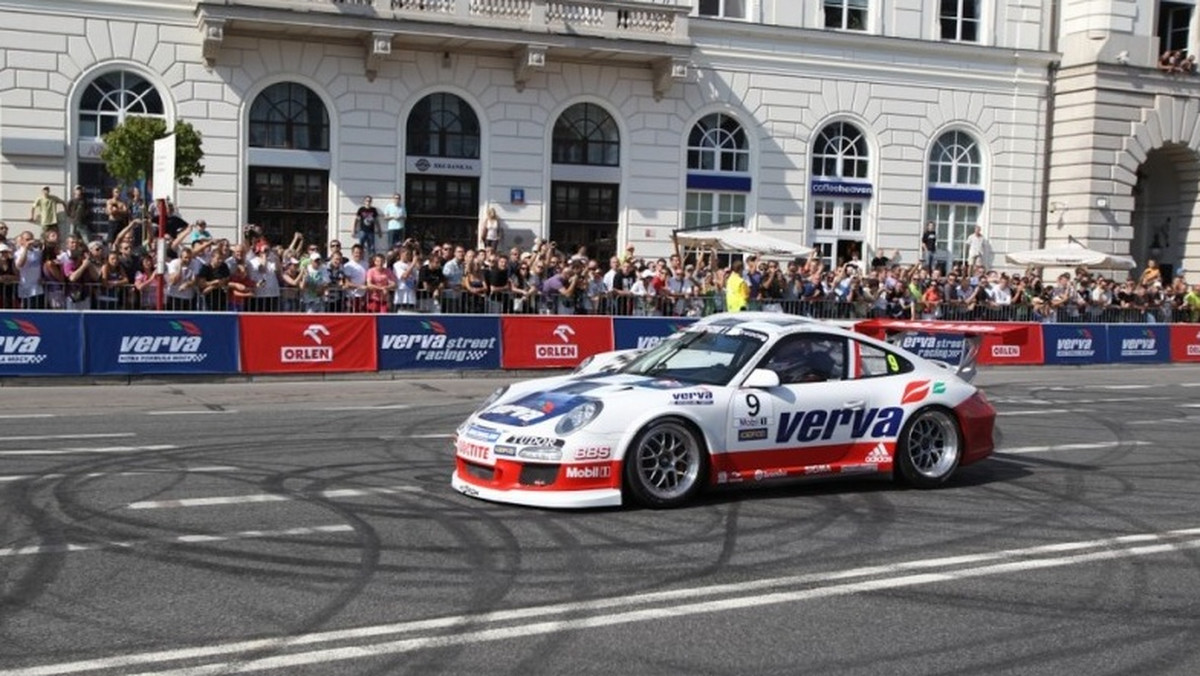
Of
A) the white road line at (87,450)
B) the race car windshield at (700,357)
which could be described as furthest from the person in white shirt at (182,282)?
the race car windshield at (700,357)

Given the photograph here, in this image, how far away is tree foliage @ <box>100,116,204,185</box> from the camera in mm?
25453

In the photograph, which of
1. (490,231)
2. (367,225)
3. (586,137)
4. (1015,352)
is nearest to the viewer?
(1015,352)

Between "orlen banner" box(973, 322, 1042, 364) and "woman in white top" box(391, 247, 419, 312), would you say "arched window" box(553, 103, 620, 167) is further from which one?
"woman in white top" box(391, 247, 419, 312)

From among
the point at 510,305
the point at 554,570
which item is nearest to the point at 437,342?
the point at 510,305

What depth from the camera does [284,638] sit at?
19.7 feet

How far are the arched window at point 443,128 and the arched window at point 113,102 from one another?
20.0 ft

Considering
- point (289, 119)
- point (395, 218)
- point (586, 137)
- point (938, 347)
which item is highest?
point (586, 137)

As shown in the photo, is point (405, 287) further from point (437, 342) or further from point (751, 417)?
point (751, 417)

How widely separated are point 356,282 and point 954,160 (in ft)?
74.9

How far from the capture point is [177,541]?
788cm

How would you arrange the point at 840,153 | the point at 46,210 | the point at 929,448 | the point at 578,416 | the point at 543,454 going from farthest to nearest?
the point at 840,153
the point at 46,210
the point at 929,448
the point at 578,416
the point at 543,454

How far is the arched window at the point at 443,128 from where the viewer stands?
107ft

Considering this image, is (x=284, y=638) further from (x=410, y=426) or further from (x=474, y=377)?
(x=474, y=377)

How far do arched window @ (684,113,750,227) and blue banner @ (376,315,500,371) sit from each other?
581 inches
